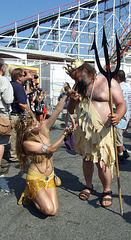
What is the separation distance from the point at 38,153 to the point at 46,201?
55 centimetres

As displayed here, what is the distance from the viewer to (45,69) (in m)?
11.4

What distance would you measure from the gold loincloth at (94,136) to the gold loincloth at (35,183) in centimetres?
55

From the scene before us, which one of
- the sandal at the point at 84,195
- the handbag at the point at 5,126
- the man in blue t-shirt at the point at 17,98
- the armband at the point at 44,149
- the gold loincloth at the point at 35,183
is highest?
the man in blue t-shirt at the point at 17,98

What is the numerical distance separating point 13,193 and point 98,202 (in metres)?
1.19

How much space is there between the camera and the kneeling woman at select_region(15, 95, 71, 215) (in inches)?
100

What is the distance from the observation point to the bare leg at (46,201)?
240 centimetres

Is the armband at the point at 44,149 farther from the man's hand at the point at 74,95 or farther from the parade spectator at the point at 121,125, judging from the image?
the parade spectator at the point at 121,125

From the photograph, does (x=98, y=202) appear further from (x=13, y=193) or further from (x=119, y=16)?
(x=119, y=16)

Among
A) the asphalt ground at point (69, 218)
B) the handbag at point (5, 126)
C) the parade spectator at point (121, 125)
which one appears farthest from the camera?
the parade spectator at point (121, 125)

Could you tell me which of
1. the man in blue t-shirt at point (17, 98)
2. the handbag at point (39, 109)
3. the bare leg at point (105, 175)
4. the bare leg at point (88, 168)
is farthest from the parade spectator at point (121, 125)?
the handbag at point (39, 109)

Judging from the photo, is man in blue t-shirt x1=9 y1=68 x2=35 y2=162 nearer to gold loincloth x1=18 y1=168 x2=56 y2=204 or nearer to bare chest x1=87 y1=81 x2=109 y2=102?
gold loincloth x1=18 y1=168 x2=56 y2=204

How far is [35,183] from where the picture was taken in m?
2.59

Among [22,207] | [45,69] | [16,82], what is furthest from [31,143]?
[45,69]

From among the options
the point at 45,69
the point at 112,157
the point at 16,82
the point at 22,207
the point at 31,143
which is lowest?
the point at 22,207
